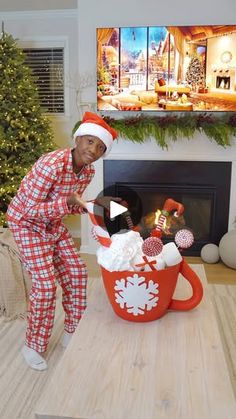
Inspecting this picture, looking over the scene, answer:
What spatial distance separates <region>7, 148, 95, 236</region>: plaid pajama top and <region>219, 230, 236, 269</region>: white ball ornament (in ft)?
6.22

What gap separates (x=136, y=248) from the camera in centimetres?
164


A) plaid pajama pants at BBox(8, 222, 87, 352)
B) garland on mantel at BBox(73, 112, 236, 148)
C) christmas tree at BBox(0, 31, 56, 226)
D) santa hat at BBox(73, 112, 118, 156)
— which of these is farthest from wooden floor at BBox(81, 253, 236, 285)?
santa hat at BBox(73, 112, 118, 156)

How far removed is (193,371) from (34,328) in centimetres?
95

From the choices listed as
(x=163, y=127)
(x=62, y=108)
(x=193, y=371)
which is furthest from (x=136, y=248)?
(x=62, y=108)

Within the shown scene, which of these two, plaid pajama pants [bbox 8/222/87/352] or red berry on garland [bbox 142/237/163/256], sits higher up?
red berry on garland [bbox 142/237/163/256]

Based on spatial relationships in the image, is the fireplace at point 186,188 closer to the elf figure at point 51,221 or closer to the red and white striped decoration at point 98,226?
the elf figure at point 51,221

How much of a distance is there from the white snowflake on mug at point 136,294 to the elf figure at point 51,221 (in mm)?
412

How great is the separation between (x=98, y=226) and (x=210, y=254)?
219cm

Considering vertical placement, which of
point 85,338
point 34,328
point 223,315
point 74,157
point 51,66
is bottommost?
point 223,315

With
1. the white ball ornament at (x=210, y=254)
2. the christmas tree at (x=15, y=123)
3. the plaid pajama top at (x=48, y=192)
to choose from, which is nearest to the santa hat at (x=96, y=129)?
the plaid pajama top at (x=48, y=192)

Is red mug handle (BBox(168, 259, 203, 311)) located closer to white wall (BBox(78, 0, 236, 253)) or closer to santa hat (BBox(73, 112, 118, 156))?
santa hat (BBox(73, 112, 118, 156))

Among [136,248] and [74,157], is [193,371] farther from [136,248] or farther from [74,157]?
[74,157]

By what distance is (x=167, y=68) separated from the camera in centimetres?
358

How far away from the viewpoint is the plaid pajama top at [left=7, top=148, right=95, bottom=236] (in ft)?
5.82
